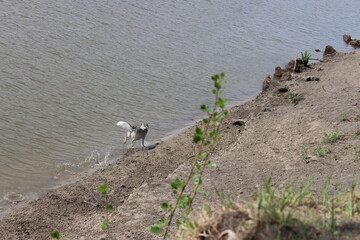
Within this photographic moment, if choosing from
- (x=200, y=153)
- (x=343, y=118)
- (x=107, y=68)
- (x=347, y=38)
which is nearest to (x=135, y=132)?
(x=343, y=118)

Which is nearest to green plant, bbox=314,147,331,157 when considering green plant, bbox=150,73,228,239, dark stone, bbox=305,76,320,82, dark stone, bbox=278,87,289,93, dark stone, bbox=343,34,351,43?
green plant, bbox=150,73,228,239

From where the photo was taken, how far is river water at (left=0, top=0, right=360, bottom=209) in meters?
10.7

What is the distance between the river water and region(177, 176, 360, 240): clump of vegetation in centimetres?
522

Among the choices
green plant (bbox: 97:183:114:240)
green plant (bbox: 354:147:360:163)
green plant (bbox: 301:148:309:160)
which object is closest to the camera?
green plant (bbox: 97:183:114:240)

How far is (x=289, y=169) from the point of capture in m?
8.96

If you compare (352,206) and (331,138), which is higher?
(331,138)

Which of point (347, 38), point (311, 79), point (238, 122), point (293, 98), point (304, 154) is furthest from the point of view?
point (347, 38)

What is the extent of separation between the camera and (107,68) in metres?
15.6

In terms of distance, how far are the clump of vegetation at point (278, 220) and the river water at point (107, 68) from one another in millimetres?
5219

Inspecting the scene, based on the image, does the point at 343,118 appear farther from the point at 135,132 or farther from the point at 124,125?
the point at 124,125

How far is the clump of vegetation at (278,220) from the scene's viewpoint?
429 centimetres

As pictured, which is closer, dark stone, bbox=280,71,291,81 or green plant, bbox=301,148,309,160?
green plant, bbox=301,148,309,160

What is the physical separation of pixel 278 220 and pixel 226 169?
16.3 feet

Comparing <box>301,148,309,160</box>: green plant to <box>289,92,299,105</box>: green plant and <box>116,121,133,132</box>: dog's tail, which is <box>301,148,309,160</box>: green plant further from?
<box>289,92,299,105</box>: green plant
